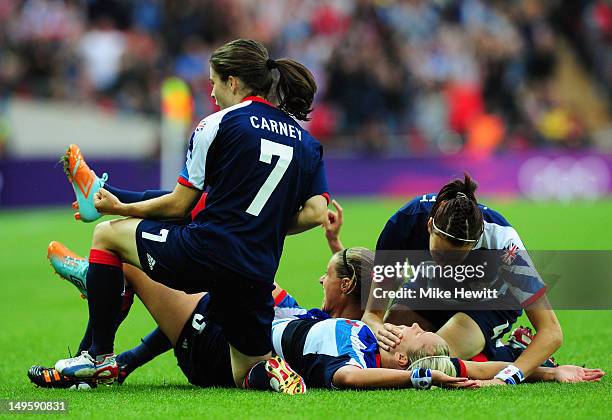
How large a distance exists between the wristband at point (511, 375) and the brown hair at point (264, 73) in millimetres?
1735

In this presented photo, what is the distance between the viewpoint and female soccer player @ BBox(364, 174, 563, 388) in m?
5.73

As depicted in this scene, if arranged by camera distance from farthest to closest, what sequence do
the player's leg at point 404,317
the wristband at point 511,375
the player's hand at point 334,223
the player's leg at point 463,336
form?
the player's hand at point 334,223 → the player's leg at point 404,317 → the player's leg at point 463,336 → the wristband at point 511,375

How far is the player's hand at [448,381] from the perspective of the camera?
5652mm

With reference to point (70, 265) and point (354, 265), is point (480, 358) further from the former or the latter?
point (70, 265)

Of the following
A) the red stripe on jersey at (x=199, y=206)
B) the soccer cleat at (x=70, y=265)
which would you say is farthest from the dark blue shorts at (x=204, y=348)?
the soccer cleat at (x=70, y=265)

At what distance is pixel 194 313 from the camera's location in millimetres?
6125

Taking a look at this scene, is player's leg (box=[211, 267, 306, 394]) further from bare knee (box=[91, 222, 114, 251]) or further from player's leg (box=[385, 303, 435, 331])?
player's leg (box=[385, 303, 435, 331])

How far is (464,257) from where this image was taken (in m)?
5.91

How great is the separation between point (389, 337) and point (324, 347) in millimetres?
358

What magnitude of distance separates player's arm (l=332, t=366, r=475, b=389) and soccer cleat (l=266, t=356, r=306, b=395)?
217 millimetres

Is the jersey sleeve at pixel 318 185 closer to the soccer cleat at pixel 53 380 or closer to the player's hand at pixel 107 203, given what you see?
the player's hand at pixel 107 203

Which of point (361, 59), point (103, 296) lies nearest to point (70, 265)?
point (103, 296)

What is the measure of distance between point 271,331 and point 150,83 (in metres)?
16.9

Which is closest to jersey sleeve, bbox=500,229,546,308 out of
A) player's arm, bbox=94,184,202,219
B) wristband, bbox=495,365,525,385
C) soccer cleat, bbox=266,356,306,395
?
wristband, bbox=495,365,525,385
